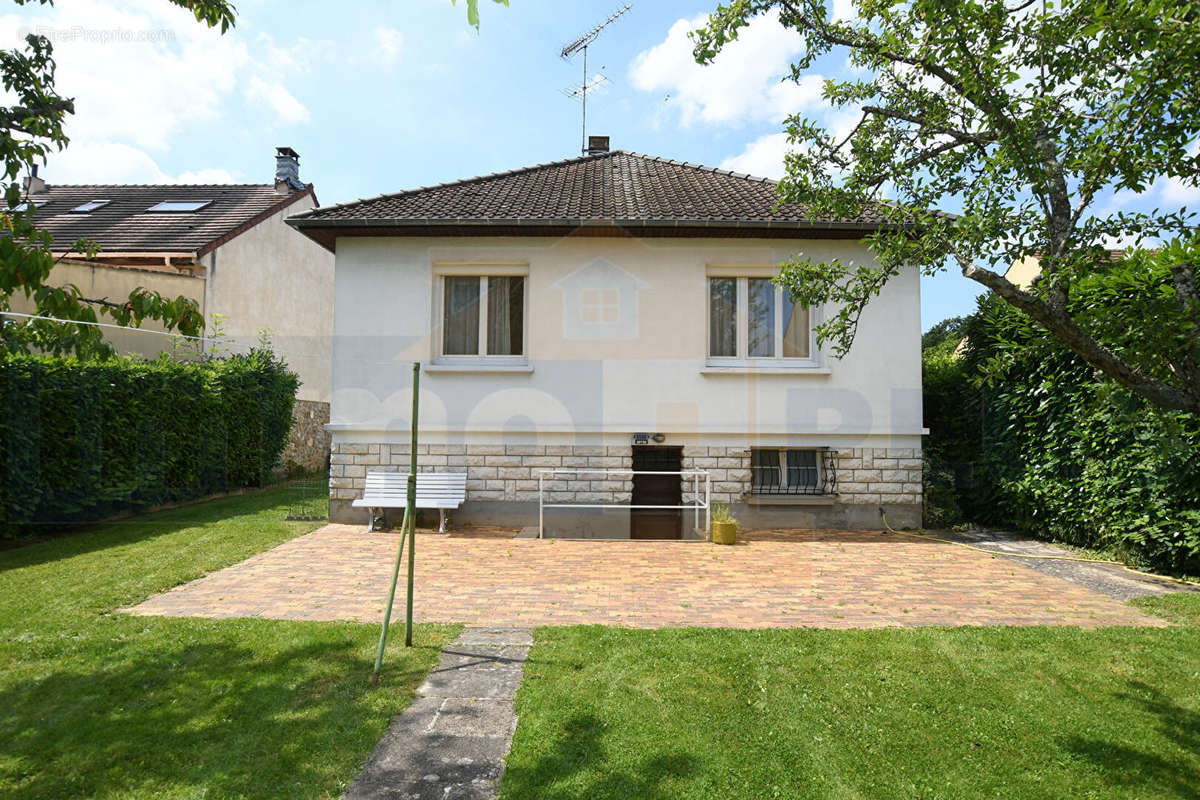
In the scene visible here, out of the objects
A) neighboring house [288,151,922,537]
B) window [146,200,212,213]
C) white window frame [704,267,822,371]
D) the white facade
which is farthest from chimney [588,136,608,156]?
window [146,200,212,213]

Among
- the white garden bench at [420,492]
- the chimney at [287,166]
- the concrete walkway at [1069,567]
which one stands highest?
the chimney at [287,166]

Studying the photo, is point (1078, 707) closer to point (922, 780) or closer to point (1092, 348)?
point (922, 780)

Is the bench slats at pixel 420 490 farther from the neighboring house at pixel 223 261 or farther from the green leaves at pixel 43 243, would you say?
the neighboring house at pixel 223 261

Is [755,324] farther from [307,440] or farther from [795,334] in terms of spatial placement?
[307,440]

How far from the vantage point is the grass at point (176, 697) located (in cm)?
309

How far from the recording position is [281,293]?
18.2 m

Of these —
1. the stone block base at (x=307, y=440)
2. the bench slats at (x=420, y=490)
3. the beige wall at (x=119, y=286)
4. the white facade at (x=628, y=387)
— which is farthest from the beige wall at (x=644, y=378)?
the stone block base at (x=307, y=440)

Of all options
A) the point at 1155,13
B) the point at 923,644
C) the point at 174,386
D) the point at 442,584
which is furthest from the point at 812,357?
the point at 174,386

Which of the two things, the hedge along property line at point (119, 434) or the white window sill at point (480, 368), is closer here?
the hedge along property line at point (119, 434)

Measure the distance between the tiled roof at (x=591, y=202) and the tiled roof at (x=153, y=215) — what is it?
781 cm

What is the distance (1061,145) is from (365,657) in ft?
17.5

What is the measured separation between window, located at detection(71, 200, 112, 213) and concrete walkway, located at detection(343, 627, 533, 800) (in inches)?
839

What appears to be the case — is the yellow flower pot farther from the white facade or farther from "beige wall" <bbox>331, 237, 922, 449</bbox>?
"beige wall" <bbox>331, 237, 922, 449</bbox>

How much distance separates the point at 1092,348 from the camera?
3.30m
